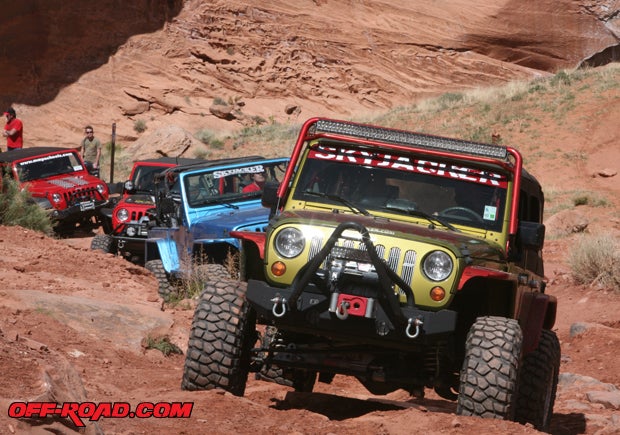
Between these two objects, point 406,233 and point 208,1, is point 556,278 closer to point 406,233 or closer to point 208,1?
point 406,233

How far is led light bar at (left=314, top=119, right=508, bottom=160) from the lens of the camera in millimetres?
7723

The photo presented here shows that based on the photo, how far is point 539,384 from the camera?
7.46 m

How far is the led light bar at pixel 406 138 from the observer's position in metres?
7.72

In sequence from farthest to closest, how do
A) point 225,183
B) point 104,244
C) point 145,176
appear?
1. point 145,176
2. point 104,244
3. point 225,183

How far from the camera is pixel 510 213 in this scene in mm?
7531

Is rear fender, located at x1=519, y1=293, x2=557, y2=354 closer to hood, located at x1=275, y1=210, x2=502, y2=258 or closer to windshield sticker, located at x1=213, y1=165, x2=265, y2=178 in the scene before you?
hood, located at x1=275, y1=210, x2=502, y2=258

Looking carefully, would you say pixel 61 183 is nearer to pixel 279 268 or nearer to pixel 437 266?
pixel 279 268

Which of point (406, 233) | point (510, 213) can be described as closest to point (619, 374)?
point (510, 213)

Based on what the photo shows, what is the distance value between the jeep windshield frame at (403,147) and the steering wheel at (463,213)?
21cm

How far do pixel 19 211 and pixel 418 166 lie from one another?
10964 mm

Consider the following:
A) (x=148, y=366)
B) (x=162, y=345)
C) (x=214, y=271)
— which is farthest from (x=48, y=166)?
(x=148, y=366)

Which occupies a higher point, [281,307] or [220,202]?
[220,202]

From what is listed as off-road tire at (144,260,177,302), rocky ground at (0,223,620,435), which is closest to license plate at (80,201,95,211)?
rocky ground at (0,223,620,435)

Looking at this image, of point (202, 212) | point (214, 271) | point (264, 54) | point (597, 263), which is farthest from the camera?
point (264, 54)
